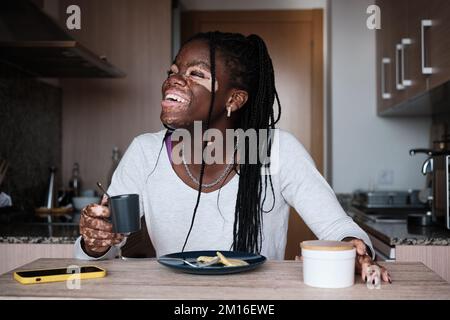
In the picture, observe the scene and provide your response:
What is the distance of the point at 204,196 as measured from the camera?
156 cm

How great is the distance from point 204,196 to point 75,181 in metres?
2.03

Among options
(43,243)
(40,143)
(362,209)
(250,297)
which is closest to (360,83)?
(362,209)

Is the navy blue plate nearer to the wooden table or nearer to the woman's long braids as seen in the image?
the wooden table

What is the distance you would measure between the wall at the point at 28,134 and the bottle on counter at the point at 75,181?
0.10 metres

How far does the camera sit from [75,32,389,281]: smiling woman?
1.51 meters

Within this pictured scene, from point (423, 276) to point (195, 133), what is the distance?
69 cm

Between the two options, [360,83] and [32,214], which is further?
[360,83]

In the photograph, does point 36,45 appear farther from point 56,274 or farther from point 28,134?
point 56,274

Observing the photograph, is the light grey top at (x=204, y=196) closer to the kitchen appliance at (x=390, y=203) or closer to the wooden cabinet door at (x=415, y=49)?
the wooden cabinet door at (x=415, y=49)

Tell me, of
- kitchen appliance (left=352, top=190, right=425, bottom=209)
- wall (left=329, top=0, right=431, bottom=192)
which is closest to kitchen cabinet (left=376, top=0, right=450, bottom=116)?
wall (left=329, top=0, right=431, bottom=192)

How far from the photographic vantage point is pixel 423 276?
114 centimetres

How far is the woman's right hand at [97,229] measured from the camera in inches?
49.6
